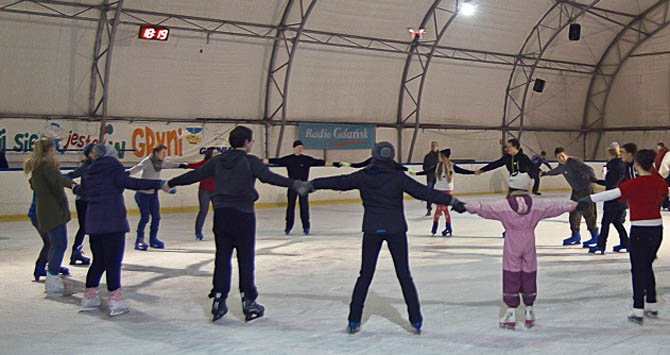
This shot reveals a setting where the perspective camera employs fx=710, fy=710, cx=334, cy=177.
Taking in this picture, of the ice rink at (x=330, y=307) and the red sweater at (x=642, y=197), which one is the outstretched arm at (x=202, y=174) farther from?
the red sweater at (x=642, y=197)

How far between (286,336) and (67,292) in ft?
9.69

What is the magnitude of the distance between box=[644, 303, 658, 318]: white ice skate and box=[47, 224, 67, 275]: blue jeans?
559 cm

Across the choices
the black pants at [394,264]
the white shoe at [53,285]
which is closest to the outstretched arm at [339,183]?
the black pants at [394,264]

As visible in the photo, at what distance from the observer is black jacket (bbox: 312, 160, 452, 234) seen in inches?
214

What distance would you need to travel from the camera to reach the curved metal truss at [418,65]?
74.9ft

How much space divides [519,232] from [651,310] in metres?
1.56

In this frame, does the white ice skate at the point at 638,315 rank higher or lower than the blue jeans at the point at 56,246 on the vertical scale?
lower

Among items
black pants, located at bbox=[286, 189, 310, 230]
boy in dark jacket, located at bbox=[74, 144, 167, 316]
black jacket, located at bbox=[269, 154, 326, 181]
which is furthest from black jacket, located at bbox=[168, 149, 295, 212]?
black pants, located at bbox=[286, 189, 310, 230]

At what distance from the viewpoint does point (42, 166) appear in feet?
23.1

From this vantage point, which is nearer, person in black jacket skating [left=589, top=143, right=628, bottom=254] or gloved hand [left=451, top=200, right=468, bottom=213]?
gloved hand [left=451, top=200, right=468, bottom=213]

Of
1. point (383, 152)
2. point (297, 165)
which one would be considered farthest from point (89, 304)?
point (297, 165)

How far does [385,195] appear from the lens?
545cm

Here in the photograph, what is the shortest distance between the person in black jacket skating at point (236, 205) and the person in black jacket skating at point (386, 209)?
0.67 meters

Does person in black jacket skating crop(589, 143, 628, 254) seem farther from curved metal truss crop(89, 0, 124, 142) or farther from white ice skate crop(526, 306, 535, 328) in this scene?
curved metal truss crop(89, 0, 124, 142)
